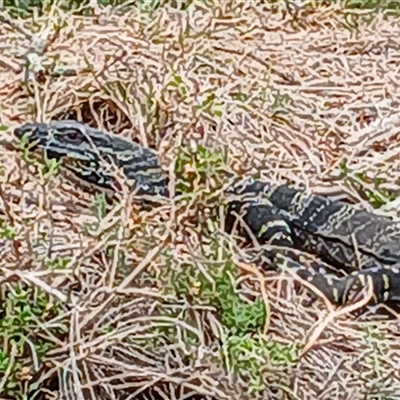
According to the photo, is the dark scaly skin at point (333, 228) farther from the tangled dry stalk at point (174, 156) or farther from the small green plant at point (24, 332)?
the small green plant at point (24, 332)

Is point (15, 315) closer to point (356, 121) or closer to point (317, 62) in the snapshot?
point (356, 121)

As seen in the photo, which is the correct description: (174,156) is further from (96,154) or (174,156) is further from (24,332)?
(24,332)

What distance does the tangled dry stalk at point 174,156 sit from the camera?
2.76 m

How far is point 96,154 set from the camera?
378 cm

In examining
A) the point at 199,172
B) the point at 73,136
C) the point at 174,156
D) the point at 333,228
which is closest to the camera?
the point at 333,228

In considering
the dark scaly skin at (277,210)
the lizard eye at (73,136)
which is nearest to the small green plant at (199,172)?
the dark scaly skin at (277,210)

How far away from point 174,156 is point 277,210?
0.46 m

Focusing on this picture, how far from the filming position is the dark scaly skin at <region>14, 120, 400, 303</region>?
3.27m

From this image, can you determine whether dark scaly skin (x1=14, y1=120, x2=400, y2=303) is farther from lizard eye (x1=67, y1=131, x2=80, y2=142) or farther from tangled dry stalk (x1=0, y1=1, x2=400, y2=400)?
tangled dry stalk (x1=0, y1=1, x2=400, y2=400)

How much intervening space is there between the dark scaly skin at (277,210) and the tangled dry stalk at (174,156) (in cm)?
11

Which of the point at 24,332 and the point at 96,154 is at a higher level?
the point at 24,332

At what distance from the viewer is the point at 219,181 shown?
11.7 feet

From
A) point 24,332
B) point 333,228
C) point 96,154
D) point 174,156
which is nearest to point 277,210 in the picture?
point 333,228

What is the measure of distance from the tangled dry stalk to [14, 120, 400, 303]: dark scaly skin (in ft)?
0.35
